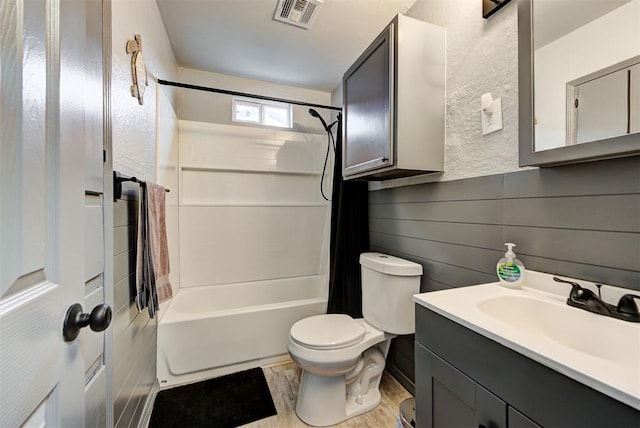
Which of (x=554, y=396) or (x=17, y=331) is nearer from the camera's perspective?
(x=17, y=331)

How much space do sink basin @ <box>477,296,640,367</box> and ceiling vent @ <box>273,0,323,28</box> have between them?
1795 mm

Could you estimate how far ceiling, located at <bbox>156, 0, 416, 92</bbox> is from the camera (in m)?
1.59

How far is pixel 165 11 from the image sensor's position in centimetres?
164

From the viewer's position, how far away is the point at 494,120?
1.11m

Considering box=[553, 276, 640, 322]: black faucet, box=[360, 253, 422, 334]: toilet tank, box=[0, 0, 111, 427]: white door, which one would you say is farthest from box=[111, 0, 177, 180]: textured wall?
box=[553, 276, 640, 322]: black faucet

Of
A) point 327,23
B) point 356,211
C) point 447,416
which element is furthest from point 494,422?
point 327,23

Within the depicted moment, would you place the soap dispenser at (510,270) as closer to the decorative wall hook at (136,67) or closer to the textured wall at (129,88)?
the textured wall at (129,88)

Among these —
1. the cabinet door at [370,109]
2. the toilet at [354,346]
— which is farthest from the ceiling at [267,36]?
the toilet at [354,346]

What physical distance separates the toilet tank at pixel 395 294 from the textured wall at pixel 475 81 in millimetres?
526

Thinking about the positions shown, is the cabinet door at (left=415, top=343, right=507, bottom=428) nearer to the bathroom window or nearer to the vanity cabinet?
the vanity cabinet

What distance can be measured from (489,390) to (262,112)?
2672 millimetres

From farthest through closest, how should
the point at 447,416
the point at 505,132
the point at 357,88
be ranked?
1. the point at 357,88
2. the point at 505,132
3. the point at 447,416

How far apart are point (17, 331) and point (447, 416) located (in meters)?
1.01

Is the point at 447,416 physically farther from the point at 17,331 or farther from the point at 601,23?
the point at 601,23
